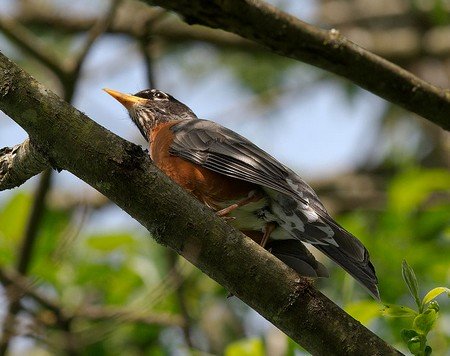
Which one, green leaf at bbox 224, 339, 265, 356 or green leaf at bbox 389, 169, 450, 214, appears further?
green leaf at bbox 389, 169, 450, 214

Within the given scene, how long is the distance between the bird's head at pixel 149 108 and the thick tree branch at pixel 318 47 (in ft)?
7.05

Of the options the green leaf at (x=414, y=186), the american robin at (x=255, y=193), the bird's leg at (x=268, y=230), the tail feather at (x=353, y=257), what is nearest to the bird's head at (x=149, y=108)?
the american robin at (x=255, y=193)

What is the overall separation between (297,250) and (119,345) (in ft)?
6.57

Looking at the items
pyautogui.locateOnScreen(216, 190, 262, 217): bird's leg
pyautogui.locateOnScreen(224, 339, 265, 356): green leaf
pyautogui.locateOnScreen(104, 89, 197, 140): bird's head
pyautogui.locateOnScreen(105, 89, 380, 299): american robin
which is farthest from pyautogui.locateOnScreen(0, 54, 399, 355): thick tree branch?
pyautogui.locateOnScreen(104, 89, 197, 140): bird's head

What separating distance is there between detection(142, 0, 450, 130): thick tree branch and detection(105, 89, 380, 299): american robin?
0.64m

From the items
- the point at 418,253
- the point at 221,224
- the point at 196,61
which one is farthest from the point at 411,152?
the point at 221,224

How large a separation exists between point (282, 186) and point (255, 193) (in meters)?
0.32

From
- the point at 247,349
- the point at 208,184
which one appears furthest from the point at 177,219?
the point at 208,184

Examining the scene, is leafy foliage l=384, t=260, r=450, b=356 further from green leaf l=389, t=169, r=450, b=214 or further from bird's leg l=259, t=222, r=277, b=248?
green leaf l=389, t=169, r=450, b=214

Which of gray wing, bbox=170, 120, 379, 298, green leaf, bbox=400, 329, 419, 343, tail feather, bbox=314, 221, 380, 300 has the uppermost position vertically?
gray wing, bbox=170, 120, 379, 298

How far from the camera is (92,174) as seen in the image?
104 inches

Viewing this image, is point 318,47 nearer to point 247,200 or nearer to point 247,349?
point 247,200

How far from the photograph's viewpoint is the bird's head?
18.3ft

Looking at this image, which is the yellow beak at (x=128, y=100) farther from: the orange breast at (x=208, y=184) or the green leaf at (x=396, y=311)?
the green leaf at (x=396, y=311)
